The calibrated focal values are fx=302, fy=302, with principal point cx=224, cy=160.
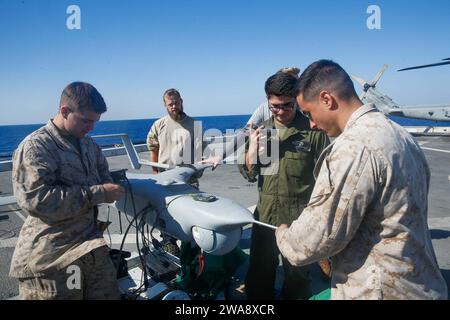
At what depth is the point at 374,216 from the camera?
1.34 meters

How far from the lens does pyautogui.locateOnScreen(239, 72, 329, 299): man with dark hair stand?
257 cm

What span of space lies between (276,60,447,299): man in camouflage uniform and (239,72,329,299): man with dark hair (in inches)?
41.3

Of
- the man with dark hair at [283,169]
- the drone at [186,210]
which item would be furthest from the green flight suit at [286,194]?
the drone at [186,210]

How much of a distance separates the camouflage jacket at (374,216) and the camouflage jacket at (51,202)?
1.45m

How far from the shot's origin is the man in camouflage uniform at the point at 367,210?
4.22ft

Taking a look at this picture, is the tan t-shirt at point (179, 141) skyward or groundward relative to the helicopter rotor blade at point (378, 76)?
groundward

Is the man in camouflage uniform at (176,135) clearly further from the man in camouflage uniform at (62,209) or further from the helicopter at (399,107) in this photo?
the helicopter at (399,107)

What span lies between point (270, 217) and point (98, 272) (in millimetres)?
1450

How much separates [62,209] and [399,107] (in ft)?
106

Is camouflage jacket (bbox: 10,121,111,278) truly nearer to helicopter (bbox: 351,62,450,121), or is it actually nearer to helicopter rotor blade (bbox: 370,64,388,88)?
helicopter (bbox: 351,62,450,121)

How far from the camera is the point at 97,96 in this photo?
84.0 inches

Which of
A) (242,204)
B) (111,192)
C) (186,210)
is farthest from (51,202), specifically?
(242,204)
